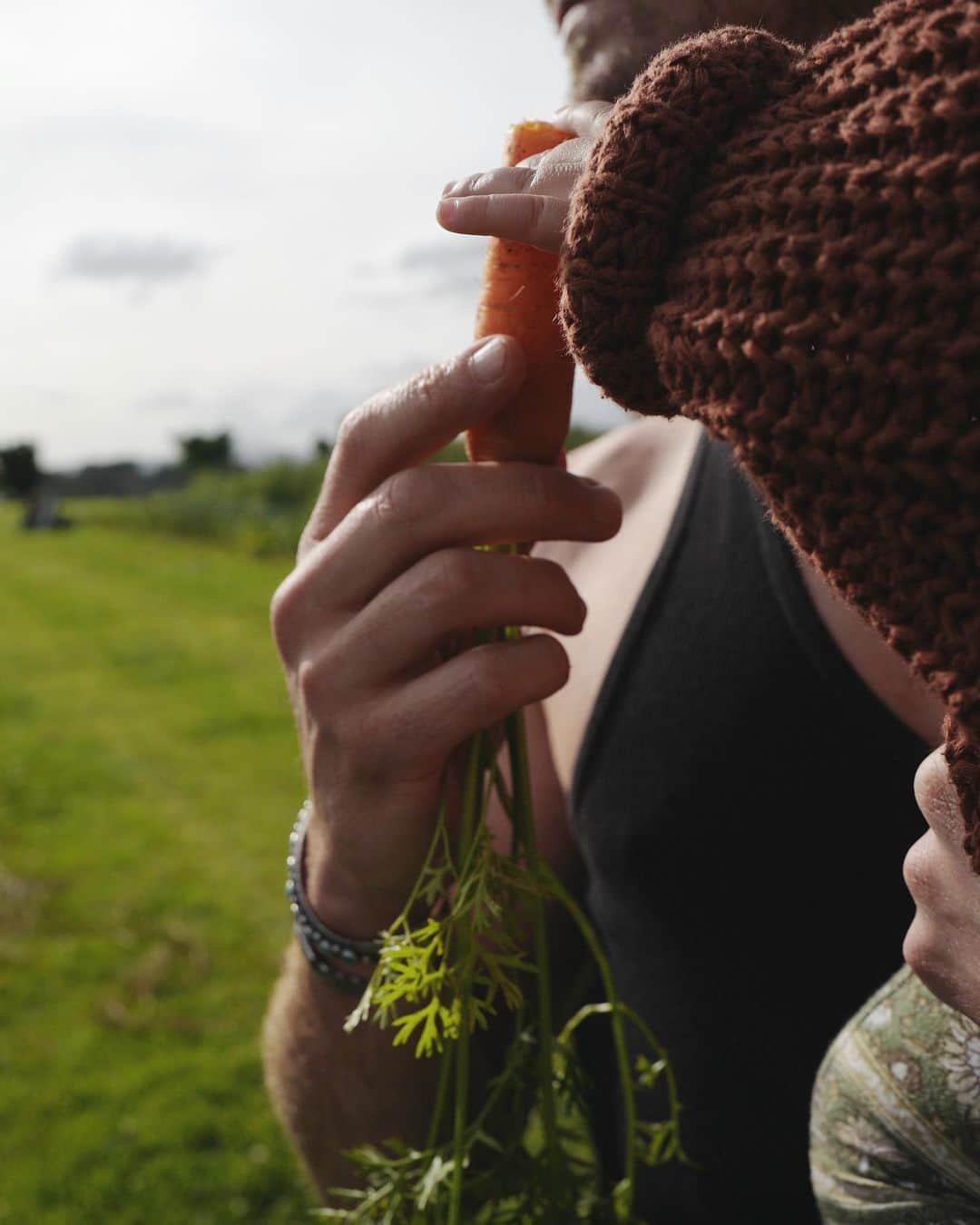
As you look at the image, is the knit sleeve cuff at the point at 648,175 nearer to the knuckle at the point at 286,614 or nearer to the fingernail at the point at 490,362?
the fingernail at the point at 490,362

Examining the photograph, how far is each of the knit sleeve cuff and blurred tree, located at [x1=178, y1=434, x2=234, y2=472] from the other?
2662 cm

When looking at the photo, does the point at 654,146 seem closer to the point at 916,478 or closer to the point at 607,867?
the point at 916,478

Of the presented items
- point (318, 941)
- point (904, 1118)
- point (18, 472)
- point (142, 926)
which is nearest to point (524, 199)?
point (904, 1118)

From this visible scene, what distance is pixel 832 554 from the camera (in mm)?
847

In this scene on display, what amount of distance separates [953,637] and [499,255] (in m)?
0.72

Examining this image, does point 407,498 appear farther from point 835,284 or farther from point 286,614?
point 835,284

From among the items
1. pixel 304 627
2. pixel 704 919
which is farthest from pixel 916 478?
pixel 704 919

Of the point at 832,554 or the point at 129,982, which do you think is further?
the point at 129,982

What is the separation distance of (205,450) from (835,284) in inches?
1108

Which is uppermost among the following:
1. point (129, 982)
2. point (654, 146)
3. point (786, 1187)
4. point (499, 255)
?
point (654, 146)

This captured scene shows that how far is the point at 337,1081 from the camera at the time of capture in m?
1.77

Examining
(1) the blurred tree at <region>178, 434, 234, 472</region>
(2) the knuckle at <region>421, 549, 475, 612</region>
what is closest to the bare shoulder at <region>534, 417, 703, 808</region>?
(2) the knuckle at <region>421, 549, 475, 612</region>

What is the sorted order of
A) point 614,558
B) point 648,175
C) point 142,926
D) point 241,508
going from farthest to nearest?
1. point 241,508
2. point 142,926
3. point 614,558
4. point 648,175

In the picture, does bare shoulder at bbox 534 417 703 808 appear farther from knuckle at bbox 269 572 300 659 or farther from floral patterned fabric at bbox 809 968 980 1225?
floral patterned fabric at bbox 809 968 980 1225
